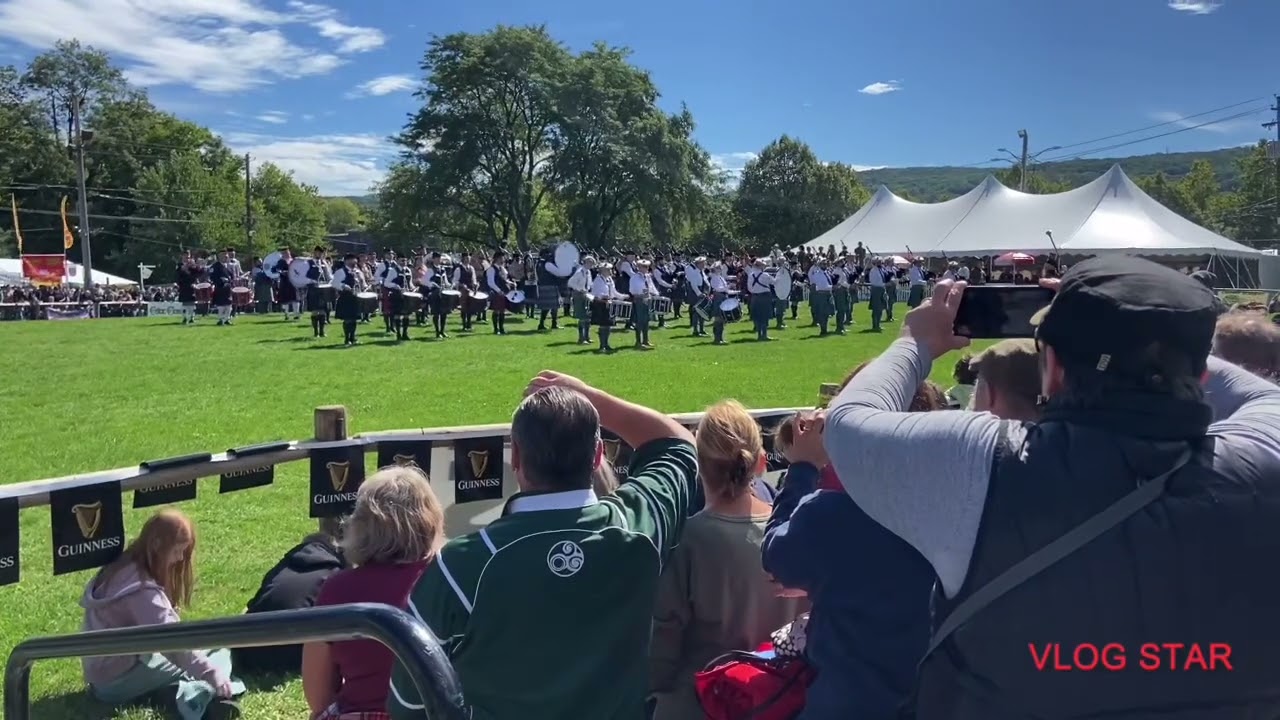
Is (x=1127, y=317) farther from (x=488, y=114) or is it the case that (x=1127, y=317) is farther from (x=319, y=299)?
(x=488, y=114)

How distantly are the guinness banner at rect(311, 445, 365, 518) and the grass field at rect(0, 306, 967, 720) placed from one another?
91 centimetres

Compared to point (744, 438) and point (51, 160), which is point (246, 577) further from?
point (51, 160)

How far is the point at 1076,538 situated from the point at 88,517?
4375 mm

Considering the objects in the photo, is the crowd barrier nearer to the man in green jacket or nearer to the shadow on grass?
the shadow on grass

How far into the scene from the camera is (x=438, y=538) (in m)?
3.12

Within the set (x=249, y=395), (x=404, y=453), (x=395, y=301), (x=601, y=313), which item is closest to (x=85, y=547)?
(x=404, y=453)

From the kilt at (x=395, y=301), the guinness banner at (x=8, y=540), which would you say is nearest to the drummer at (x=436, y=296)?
the kilt at (x=395, y=301)

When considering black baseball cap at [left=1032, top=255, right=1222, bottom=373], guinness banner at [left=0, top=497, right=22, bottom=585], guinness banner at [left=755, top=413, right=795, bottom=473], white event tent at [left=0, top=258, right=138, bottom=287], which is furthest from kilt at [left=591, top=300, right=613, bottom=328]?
white event tent at [left=0, top=258, right=138, bottom=287]

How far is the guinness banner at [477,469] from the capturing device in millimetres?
5559

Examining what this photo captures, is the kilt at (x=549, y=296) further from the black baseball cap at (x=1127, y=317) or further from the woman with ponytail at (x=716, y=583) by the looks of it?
the black baseball cap at (x=1127, y=317)

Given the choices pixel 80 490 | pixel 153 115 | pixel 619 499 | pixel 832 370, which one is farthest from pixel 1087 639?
pixel 153 115

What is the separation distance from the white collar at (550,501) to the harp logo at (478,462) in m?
3.25

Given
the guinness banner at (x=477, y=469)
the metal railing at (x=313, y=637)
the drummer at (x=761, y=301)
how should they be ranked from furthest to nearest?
the drummer at (x=761, y=301), the guinness banner at (x=477, y=469), the metal railing at (x=313, y=637)

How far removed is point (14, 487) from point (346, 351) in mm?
13723
